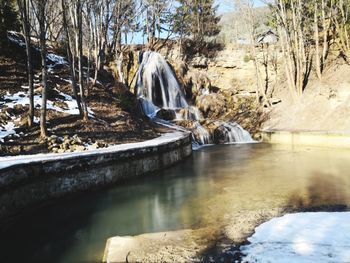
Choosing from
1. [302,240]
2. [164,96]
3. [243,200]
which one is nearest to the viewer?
[302,240]

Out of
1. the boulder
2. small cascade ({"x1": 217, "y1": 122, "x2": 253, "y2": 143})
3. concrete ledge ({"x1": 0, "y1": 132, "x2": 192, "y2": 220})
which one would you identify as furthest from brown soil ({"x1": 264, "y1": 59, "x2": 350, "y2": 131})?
concrete ledge ({"x1": 0, "y1": 132, "x2": 192, "y2": 220})

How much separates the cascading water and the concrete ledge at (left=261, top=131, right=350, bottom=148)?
8.00ft

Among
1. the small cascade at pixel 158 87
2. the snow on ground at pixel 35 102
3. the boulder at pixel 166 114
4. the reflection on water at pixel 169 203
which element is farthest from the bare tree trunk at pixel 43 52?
the small cascade at pixel 158 87

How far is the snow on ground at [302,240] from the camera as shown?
4441 mm

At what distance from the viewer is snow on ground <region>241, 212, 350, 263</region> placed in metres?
4.44

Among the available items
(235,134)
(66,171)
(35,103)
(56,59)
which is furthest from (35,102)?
(235,134)

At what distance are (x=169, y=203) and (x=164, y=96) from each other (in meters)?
18.9

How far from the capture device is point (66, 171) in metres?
9.41

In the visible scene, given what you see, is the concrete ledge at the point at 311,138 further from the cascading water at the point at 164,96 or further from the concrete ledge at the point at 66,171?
the concrete ledge at the point at 66,171

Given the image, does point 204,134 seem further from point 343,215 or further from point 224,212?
point 343,215

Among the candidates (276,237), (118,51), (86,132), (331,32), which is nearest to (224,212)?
(276,237)

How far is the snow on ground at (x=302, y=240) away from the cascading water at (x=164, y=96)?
17.4 meters

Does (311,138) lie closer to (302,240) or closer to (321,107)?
(321,107)

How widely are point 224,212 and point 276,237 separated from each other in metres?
2.36
